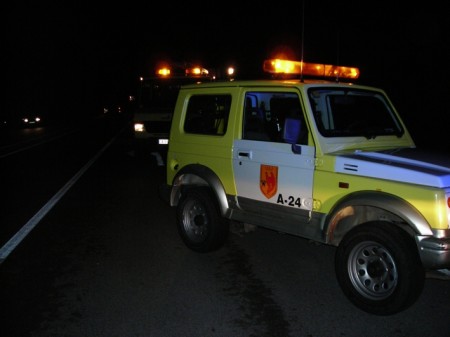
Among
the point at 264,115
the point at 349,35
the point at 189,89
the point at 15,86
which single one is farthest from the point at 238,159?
the point at 15,86

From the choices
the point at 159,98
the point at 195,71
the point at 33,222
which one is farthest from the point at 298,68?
the point at 159,98

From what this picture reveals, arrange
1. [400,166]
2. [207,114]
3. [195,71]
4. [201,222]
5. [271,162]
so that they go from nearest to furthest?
[400,166] < [271,162] < [201,222] < [207,114] < [195,71]

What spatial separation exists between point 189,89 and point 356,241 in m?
2.99

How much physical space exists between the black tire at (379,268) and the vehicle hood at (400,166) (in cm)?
44

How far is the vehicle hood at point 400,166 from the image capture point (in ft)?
13.2

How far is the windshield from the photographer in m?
5.04

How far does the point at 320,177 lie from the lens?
4660 millimetres

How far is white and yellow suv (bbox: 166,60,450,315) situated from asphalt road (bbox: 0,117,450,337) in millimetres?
337

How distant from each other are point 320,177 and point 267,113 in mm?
1294

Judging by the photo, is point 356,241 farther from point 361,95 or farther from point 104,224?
point 104,224

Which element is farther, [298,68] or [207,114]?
[207,114]

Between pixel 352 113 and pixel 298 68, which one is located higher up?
pixel 298 68

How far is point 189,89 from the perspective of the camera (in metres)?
6.29

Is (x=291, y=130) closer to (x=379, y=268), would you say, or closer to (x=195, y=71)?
(x=379, y=268)
